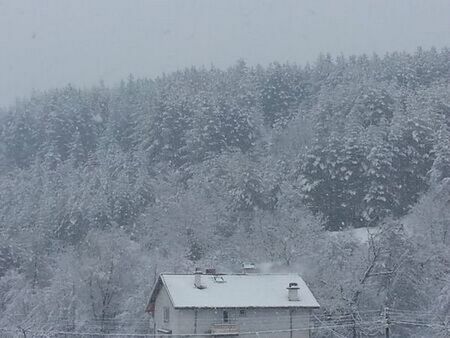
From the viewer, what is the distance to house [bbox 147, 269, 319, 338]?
46812 millimetres

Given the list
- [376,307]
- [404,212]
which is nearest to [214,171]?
[404,212]

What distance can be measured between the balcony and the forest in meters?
6.94

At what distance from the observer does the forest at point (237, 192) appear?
55.6m

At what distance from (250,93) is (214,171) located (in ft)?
89.9

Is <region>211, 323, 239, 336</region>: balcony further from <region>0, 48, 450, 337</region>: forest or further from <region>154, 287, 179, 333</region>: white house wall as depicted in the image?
<region>0, 48, 450, 337</region>: forest

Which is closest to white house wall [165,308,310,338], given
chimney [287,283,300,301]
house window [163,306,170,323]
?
chimney [287,283,300,301]

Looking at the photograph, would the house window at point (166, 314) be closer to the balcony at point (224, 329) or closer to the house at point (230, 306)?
the house at point (230, 306)

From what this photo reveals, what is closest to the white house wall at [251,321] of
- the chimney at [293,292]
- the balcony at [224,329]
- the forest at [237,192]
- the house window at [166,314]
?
the balcony at [224,329]

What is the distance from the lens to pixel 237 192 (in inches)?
3009

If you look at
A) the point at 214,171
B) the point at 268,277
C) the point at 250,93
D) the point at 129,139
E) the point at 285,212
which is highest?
the point at 250,93

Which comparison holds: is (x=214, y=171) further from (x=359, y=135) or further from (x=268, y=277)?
(x=268, y=277)

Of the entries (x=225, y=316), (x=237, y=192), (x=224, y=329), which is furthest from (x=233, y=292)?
(x=237, y=192)

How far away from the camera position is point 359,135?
3113 inches

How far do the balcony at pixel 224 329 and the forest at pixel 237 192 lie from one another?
694cm
